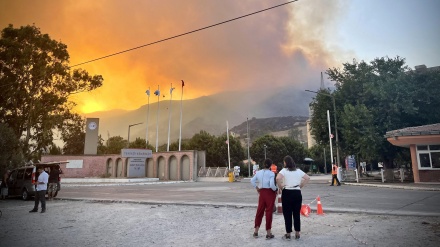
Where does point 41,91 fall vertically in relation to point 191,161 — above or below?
above

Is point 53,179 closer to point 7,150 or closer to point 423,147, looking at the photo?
point 7,150

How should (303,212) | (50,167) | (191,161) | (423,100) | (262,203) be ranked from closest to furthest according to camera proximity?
(262,203), (303,212), (50,167), (423,100), (191,161)

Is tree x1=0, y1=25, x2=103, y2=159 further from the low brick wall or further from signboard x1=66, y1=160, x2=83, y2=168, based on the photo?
the low brick wall

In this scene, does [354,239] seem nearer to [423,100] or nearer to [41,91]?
[423,100]

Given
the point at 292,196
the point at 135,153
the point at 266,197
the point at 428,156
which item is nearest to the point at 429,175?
the point at 428,156

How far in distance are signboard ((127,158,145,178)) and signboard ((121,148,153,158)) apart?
604mm

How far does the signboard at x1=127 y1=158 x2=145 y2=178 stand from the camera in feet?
128

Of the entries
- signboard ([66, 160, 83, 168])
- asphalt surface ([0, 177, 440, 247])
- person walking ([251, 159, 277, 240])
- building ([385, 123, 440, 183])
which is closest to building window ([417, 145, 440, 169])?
building ([385, 123, 440, 183])

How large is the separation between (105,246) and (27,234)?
3.01m

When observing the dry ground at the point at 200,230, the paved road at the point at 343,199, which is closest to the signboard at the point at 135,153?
the paved road at the point at 343,199

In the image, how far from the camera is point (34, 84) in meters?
34.8

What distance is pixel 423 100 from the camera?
1000 inches

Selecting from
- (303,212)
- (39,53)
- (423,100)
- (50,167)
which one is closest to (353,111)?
(423,100)

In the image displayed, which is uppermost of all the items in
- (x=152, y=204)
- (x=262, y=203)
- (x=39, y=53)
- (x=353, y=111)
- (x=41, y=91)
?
(x=39, y=53)
